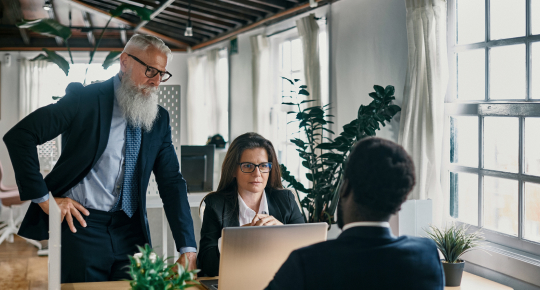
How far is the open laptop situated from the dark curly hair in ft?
1.57

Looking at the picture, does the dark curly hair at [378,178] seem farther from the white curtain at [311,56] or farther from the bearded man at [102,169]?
the white curtain at [311,56]

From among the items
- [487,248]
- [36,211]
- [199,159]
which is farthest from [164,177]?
[199,159]

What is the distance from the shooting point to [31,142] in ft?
5.86

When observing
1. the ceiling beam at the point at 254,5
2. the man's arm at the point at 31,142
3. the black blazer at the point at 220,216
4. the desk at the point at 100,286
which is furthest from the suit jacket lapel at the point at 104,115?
the ceiling beam at the point at 254,5

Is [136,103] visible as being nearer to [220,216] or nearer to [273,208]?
[220,216]

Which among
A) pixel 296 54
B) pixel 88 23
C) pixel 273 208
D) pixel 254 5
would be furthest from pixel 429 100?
pixel 88 23

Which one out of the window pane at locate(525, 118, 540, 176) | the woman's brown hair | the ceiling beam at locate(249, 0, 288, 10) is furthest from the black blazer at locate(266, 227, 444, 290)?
the ceiling beam at locate(249, 0, 288, 10)

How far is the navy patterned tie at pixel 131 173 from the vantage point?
195 centimetres

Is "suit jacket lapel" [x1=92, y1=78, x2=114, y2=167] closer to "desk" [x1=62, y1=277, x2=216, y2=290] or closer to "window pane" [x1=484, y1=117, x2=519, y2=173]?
"desk" [x1=62, y1=277, x2=216, y2=290]

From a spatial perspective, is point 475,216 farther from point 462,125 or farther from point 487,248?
point 462,125

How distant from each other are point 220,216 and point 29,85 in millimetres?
7321

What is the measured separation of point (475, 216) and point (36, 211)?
2.37 meters

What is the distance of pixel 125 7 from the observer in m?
3.61

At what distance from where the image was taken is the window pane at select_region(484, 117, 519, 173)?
2717 millimetres
